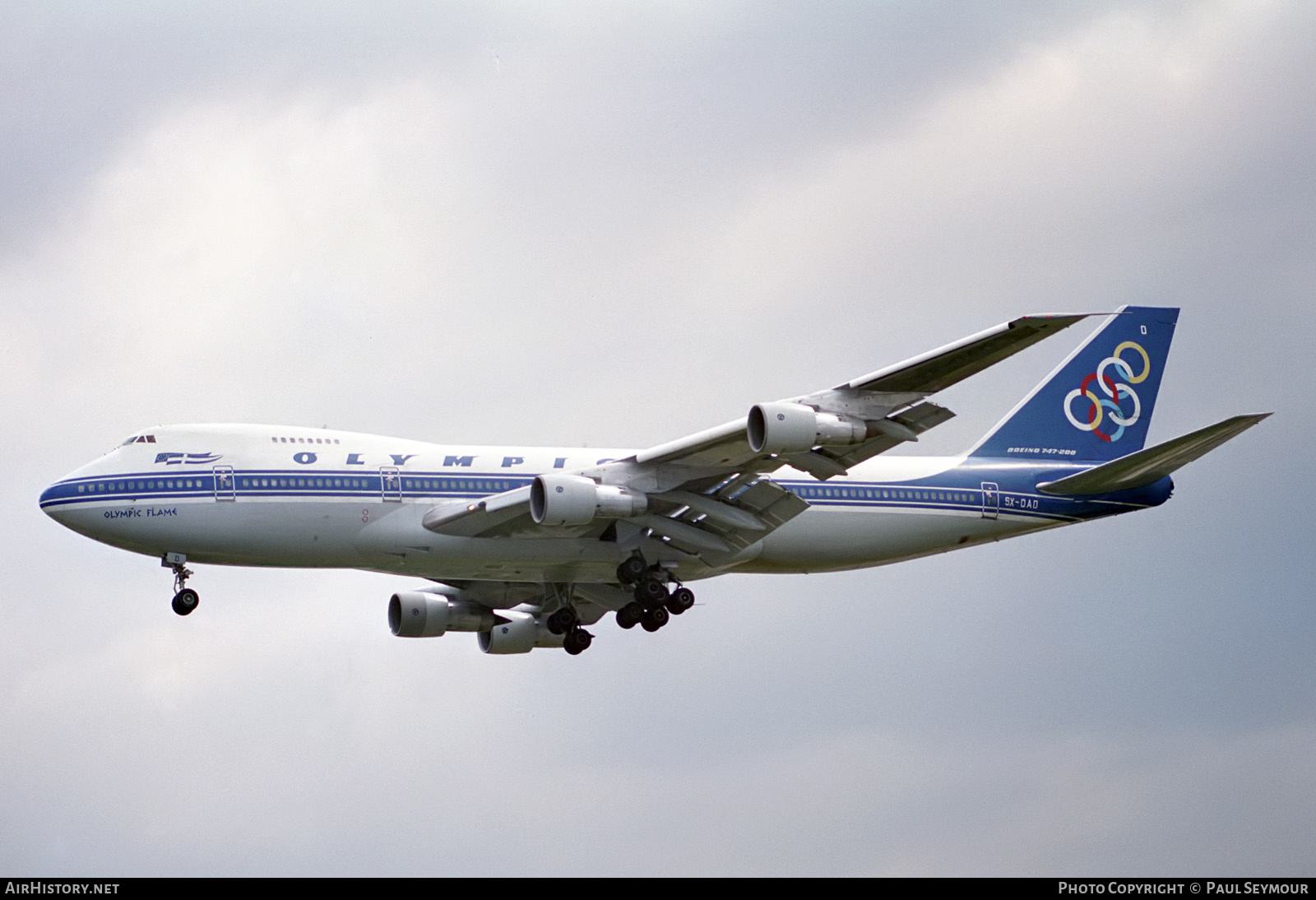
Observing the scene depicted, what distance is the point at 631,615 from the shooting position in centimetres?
4794

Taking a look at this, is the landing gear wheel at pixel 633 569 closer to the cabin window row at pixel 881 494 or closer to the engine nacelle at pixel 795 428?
the cabin window row at pixel 881 494

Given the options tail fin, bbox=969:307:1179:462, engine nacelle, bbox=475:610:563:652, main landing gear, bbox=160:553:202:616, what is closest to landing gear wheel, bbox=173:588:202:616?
main landing gear, bbox=160:553:202:616

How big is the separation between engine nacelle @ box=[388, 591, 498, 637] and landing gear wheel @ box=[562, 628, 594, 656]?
8.14 feet

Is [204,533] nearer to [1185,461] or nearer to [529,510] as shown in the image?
[529,510]

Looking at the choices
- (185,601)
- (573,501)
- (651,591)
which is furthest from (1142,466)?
(185,601)

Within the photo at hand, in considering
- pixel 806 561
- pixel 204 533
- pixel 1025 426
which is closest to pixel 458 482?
pixel 204 533

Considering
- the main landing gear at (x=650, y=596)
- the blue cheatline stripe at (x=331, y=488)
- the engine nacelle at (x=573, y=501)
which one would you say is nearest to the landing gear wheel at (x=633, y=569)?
the main landing gear at (x=650, y=596)

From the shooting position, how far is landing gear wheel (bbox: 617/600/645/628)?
47.5m

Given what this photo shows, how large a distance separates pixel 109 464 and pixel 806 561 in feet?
58.1

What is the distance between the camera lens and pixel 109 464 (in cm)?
4506

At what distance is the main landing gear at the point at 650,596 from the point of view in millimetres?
46812

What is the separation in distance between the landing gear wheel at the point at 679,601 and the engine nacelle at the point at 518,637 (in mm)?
6011

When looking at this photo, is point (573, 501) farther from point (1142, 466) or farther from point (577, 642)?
point (1142, 466)

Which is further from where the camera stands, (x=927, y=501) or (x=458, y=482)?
(x=927, y=501)
